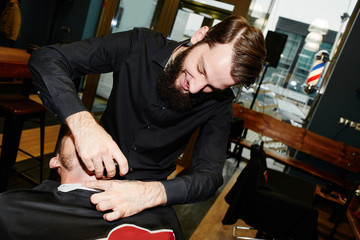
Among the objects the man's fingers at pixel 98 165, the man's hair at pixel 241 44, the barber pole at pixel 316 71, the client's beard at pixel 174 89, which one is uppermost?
the barber pole at pixel 316 71

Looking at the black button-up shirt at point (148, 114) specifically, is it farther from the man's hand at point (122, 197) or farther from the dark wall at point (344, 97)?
the dark wall at point (344, 97)

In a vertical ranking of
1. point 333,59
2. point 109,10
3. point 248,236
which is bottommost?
point 248,236

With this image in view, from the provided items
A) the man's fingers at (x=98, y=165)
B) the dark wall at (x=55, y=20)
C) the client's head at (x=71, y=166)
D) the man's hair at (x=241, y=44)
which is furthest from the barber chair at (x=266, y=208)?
the dark wall at (x=55, y=20)

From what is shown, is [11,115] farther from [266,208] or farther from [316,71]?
[316,71]

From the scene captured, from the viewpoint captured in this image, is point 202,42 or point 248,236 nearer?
point 202,42

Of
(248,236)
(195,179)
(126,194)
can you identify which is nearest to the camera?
(126,194)

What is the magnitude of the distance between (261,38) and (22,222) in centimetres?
107

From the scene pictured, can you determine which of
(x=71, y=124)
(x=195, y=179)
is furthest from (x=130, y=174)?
(x=71, y=124)

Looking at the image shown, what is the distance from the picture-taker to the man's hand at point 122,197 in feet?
2.50

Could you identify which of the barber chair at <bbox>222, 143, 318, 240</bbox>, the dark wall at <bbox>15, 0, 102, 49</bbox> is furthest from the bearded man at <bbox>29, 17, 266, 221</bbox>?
the dark wall at <bbox>15, 0, 102, 49</bbox>

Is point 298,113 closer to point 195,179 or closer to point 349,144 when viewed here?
point 349,144

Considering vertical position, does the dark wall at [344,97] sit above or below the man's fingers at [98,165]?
above

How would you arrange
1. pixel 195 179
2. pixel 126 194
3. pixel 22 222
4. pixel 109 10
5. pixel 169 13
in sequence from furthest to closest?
pixel 109 10 < pixel 169 13 < pixel 195 179 < pixel 126 194 < pixel 22 222

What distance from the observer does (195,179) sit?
3.46 feet
